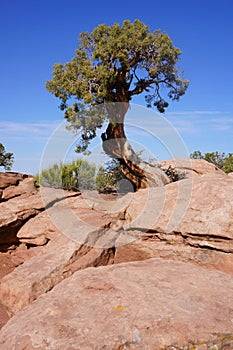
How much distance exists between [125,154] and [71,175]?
478 cm

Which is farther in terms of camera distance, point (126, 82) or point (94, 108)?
point (126, 82)

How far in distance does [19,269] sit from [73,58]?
26.8ft

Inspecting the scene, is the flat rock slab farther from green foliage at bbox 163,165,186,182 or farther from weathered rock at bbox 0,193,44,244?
green foliage at bbox 163,165,186,182

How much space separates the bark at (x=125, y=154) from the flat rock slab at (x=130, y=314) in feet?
26.8

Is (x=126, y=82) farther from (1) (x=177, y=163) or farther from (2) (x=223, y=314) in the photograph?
(2) (x=223, y=314)

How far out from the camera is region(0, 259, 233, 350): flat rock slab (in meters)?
2.93

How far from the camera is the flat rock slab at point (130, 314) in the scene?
2934 mm

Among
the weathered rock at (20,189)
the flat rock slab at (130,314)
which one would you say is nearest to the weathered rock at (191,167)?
the weathered rock at (20,189)

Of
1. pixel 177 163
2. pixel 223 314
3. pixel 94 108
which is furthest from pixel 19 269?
pixel 177 163

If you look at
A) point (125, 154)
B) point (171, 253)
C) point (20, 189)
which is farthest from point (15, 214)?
point (125, 154)

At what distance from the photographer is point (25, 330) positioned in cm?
323

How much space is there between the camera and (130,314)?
129 inches

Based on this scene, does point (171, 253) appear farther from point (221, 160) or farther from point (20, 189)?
point (221, 160)

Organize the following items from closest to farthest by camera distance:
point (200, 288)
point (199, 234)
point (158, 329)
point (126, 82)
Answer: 1. point (158, 329)
2. point (200, 288)
3. point (199, 234)
4. point (126, 82)
